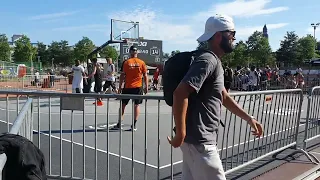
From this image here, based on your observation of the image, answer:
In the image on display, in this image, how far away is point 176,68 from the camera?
2965mm

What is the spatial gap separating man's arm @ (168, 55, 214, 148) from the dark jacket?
103cm

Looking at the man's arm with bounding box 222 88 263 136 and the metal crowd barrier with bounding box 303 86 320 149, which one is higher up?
the man's arm with bounding box 222 88 263 136

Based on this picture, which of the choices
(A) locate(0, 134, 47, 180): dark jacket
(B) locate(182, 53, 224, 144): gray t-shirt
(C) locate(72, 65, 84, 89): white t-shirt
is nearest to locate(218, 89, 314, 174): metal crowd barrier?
(B) locate(182, 53, 224, 144): gray t-shirt

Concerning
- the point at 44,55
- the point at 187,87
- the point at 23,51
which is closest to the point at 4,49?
the point at 23,51

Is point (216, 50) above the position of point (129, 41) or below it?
below

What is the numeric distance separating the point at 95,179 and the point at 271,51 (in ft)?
266

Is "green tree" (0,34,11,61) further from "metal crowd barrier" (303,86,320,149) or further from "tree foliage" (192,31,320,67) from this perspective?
"metal crowd barrier" (303,86,320,149)

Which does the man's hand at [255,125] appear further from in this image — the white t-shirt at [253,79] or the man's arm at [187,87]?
the white t-shirt at [253,79]

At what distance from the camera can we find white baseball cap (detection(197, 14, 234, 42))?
9.80ft

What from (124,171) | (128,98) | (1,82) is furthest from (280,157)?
(1,82)

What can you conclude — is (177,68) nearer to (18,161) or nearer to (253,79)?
(18,161)

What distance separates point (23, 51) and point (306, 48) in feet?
217

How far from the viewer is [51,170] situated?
5398 mm

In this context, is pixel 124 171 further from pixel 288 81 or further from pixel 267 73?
pixel 267 73
